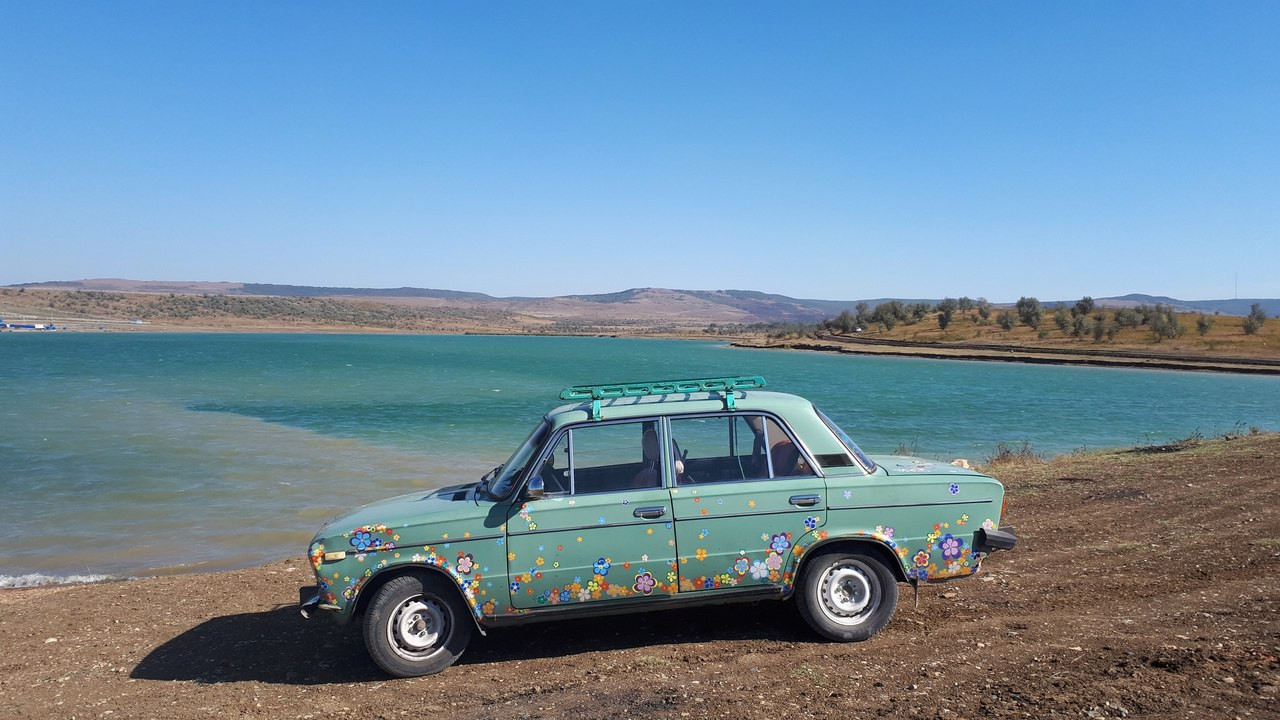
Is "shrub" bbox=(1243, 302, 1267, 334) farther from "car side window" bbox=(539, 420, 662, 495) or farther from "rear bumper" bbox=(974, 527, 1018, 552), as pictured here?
"car side window" bbox=(539, 420, 662, 495)

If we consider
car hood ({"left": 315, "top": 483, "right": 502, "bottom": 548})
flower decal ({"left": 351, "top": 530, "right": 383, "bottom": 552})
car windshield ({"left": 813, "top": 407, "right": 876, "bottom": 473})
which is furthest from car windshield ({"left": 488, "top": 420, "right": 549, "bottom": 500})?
car windshield ({"left": 813, "top": 407, "right": 876, "bottom": 473})

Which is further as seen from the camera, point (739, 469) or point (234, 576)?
point (234, 576)

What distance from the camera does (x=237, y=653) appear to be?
23.2 feet

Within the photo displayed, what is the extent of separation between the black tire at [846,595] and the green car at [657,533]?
0.01 metres

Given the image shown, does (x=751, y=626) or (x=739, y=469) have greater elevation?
(x=739, y=469)

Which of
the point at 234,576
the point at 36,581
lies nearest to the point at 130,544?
the point at 36,581

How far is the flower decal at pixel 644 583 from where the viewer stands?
630 cm

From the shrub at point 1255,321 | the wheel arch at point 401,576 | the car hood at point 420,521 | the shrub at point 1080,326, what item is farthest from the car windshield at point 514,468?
the shrub at point 1255,321

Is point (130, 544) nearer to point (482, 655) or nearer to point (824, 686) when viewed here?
point (482, 655)

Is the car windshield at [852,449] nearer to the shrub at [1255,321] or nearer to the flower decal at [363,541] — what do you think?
the flower decal at [363,541]

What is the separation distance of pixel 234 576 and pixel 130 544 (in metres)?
3.98

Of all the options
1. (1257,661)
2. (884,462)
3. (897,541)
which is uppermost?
(884,462)

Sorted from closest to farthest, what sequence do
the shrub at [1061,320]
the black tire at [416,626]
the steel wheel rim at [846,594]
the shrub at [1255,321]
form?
the black tire at [416,626] < the steel wheel rim at [846,594] < the shrub at [1255,321] < the shrub at [1061,320]

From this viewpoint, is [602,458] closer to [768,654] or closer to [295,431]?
[768,654]
